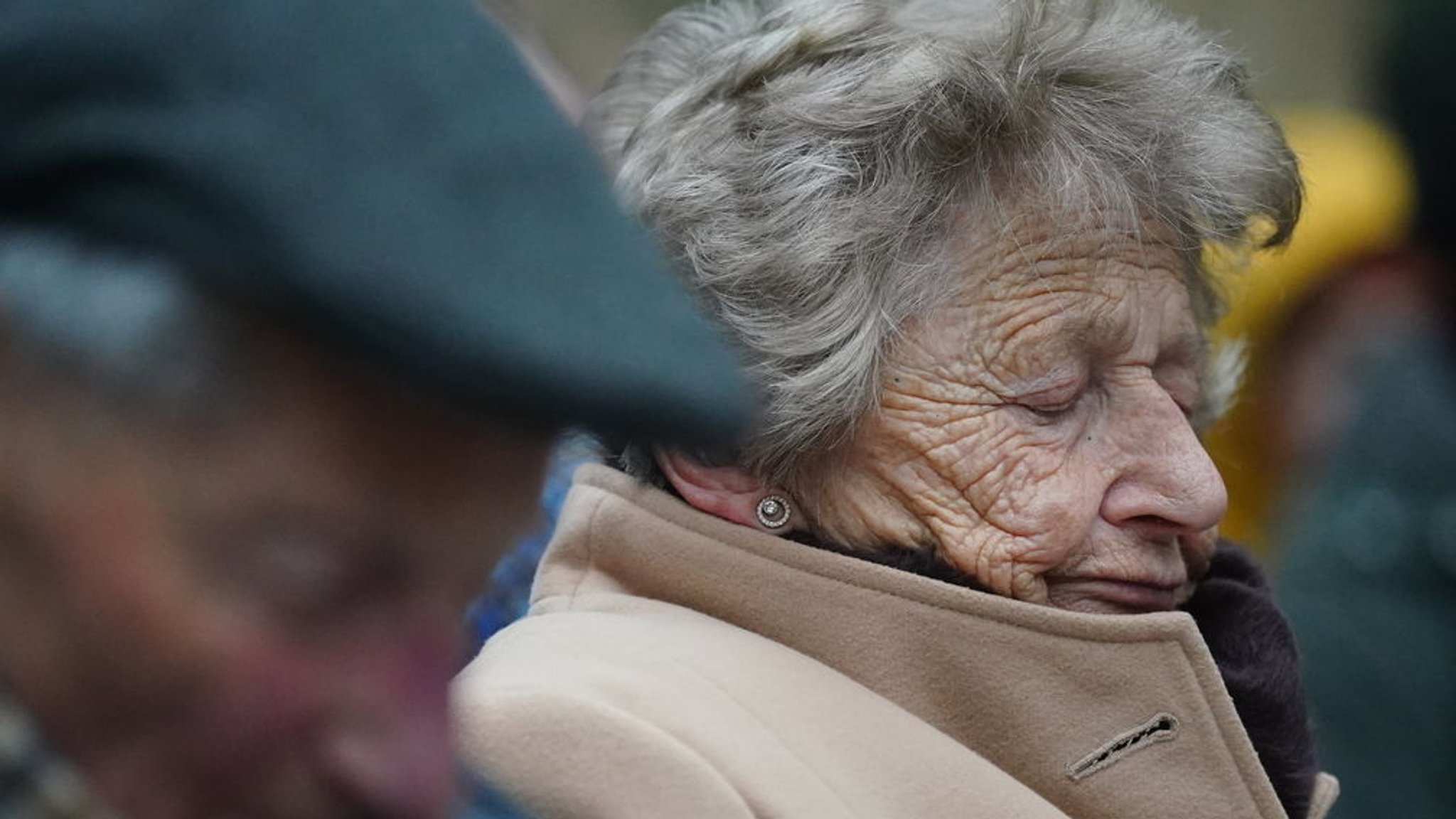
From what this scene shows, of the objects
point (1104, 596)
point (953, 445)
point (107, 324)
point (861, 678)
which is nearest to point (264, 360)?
point (107, 324)

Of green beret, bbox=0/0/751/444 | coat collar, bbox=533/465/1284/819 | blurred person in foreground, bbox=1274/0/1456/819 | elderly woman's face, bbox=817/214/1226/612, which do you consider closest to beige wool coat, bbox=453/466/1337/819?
coat collar, bbox=533/465/1284/819

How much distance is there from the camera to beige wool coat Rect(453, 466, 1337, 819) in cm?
214

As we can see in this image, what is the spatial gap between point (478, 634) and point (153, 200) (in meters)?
1.89

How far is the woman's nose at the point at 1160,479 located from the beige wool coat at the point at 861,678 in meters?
0.17

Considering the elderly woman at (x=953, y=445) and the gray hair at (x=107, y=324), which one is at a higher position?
the gray hair at (x=107, y=324)

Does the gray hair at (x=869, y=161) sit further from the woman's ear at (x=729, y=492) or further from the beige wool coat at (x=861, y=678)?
the beige wool coat at (x=861, y=678)

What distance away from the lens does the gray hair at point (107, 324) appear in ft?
3.34

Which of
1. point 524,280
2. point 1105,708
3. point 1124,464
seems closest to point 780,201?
point 1124,464

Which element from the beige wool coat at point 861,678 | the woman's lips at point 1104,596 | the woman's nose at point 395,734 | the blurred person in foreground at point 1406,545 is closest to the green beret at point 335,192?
the woman's nose at point 395,734

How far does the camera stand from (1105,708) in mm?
2373

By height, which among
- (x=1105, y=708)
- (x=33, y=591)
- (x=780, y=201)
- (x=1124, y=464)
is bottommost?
(x=1105, y=708)

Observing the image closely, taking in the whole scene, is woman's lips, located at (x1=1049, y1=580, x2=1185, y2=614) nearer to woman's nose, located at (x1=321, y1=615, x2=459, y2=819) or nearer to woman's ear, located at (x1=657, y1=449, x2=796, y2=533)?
woman's ear, located at (x1=657, y1=449, x2=796, y2=533)

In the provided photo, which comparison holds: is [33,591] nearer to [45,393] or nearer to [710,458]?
[45,393]

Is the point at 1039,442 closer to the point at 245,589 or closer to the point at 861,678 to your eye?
the point at 861,678
